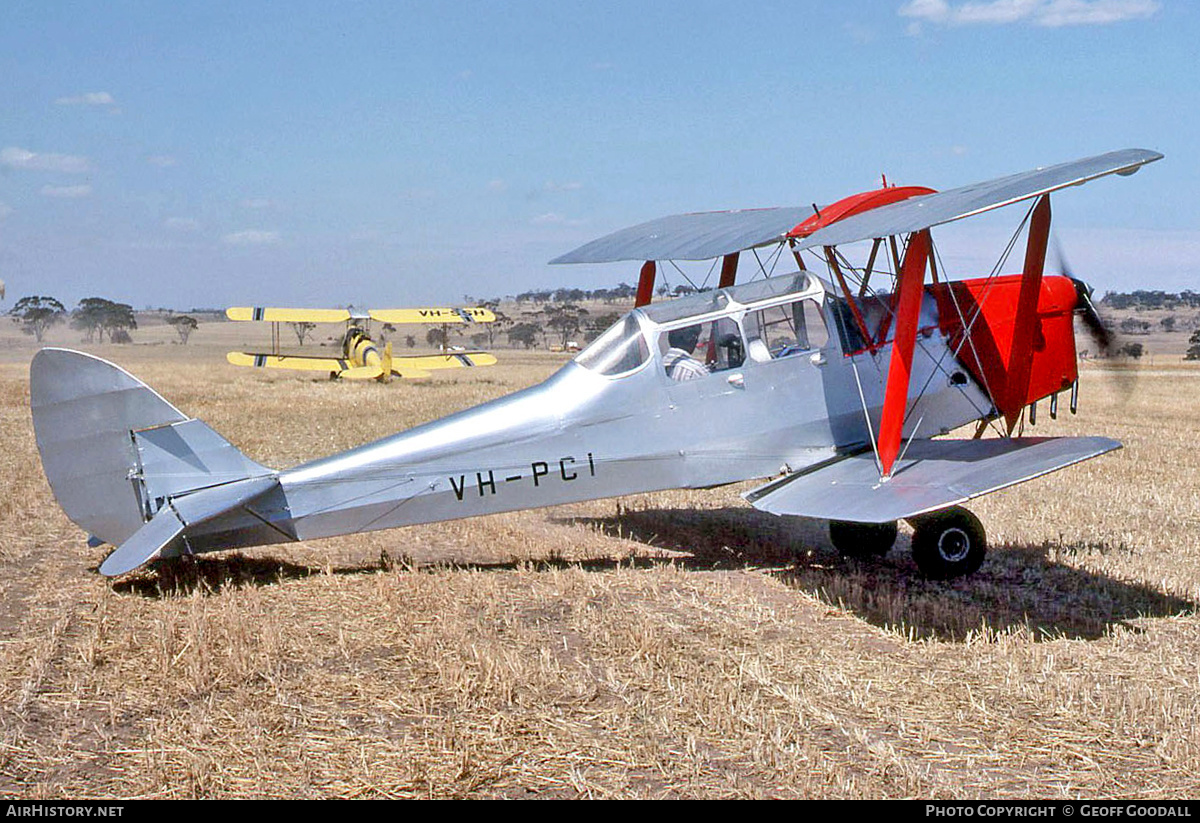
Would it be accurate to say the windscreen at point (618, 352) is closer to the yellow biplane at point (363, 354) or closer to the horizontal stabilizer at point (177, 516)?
the horizontal stabilizer at point (177, 516)

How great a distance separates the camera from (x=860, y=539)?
336 inches

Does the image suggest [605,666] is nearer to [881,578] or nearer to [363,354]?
[881,578]

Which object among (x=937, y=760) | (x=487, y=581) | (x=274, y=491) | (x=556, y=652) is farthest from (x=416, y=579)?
(x=937, y=760)

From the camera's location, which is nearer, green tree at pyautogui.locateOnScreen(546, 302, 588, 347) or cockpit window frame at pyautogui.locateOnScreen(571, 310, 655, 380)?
cockpit window frame at pyautogui.locateOnScreen(571, 310, 655, 380)

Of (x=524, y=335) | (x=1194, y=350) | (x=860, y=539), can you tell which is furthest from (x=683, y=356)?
(x=524, y=335)

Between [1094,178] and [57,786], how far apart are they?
622 centimetres

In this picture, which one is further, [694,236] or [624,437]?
[694,236]

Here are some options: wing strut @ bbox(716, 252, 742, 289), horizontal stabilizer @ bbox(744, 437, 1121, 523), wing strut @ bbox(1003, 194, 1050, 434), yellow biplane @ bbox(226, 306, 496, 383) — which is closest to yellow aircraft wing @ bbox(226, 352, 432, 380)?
yellow biplane @ bbox(226, 306, 496, 383)

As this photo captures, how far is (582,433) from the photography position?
755 centimetres

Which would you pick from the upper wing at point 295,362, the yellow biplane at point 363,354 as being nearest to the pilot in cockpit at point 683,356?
the yellow biplane at point 363,354

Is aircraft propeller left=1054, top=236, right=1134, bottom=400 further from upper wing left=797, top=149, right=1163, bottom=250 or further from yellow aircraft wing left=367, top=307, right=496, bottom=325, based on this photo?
yellow aircraft wing left=367, top=307, right=496, bottom=325

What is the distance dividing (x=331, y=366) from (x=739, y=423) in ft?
89.7

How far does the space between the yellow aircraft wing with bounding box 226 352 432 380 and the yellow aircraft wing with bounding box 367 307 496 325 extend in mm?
2322

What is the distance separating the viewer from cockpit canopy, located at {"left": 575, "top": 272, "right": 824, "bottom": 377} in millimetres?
7793
